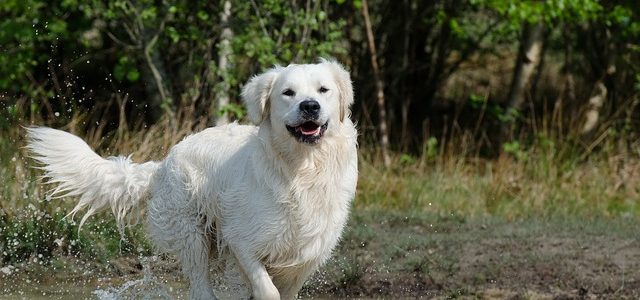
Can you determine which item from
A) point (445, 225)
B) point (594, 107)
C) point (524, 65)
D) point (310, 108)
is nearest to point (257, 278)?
point (310, 108)

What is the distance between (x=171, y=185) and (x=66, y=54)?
8.23 meters

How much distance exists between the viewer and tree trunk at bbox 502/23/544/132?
14.7 m

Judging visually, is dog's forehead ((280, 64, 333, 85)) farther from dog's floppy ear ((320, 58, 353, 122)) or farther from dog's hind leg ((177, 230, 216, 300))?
dog's hind leg ((177, 230, 216, 300))

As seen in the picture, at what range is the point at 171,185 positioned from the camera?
6.48 m

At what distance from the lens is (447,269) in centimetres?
826

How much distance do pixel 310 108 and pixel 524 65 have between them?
979 centimetres

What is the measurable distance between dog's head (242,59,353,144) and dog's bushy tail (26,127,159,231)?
109cm

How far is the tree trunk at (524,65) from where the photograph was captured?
14.7m

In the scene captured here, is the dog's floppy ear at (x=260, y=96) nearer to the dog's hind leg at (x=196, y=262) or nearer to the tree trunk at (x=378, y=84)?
the dog's hind leg at (x=196, y=262)

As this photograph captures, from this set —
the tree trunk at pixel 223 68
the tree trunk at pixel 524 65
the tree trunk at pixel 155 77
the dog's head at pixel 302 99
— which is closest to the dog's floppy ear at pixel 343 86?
the dog's head at pixel 302 99

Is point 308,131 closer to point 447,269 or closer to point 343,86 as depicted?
point 343,86

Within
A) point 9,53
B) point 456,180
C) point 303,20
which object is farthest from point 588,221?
point 9,53

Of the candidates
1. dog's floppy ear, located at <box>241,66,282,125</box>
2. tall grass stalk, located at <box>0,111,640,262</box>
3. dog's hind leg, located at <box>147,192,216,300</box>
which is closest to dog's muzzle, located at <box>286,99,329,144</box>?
dog's floppy ear, located at <box>241,66,282,125</box>

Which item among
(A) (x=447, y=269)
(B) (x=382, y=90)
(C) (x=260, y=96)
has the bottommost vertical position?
(A) (x=447, y=269)
